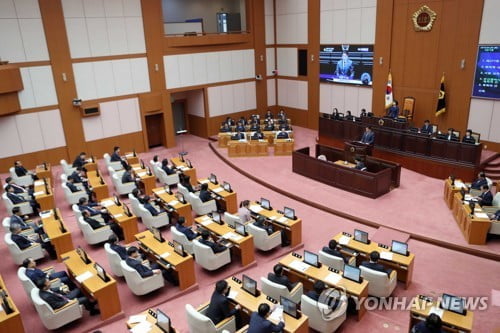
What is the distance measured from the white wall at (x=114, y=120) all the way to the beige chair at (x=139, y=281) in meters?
10.5

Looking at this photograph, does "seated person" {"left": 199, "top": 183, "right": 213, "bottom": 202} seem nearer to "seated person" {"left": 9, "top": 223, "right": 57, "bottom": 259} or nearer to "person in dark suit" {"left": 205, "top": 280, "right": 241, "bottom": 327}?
"seated person" {"left": 9, "top": 223, "right": 57, "bottom": 259}

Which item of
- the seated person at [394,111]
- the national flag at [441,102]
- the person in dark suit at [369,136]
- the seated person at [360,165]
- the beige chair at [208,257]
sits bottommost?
the beige chair at [208,257]

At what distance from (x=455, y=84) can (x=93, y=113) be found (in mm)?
14226

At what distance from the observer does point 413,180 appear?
12930 mm

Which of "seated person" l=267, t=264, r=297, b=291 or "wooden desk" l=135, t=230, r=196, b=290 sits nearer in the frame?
"seated person" l=267, t=264, r=297, b=291

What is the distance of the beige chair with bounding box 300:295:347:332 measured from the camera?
6.30m

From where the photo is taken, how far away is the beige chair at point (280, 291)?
6.72 metres

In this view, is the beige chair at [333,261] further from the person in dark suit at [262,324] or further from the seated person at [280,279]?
the person in dark suit at [262,324]

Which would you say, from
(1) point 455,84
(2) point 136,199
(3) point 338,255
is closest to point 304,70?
(1) point 455,84

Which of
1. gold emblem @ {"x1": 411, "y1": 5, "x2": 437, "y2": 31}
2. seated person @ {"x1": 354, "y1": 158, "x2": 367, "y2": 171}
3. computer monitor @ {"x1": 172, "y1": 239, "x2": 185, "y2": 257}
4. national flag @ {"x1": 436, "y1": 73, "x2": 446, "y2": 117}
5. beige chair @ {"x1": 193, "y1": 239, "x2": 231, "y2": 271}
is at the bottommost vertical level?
beige chair @ {"x1": 193, "y1": 239, "x2": 231, "y2": 271}

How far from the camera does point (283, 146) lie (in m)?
16.0

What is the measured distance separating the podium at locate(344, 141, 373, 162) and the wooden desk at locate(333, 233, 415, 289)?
5.09 metres

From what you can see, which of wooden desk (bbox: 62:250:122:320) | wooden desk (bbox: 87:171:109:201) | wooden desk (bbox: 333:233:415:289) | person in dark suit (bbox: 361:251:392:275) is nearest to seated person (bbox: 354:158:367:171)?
wooden desk (bbox: 333:233:415:289)

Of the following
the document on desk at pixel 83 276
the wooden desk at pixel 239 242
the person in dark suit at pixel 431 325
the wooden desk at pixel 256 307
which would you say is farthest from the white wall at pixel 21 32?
the person in dark suit at pixel 431 325
